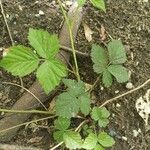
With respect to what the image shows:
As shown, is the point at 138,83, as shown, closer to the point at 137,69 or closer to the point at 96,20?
the point at 137,69

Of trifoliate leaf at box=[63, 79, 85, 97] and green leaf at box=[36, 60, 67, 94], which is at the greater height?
green leaf at box=[36, 60, 67, 94]

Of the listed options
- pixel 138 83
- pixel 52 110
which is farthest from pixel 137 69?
pixel 52 110

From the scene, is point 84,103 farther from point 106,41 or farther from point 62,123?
point 106,41

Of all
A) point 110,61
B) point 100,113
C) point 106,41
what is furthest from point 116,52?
point 100,113

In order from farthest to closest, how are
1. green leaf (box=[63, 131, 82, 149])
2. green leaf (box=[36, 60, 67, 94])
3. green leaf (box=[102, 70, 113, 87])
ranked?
green leaf (box=[102, 70, 113, 87])
green leaf (box=[63, 131, 82, 149])
green leaf (box=[36, 60, 67, 94])

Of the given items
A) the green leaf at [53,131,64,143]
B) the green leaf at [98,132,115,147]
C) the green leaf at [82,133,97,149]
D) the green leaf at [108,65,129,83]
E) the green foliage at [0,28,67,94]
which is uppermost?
the green foliage at [0,28,67,94]

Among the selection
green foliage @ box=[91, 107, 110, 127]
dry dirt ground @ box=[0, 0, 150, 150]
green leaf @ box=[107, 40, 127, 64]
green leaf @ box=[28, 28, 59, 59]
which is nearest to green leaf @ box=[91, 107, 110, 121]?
green foliage @ box=[91, 107, 110, 127]

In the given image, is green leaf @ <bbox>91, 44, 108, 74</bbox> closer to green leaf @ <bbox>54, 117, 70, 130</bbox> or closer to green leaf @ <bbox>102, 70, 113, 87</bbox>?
green leaf @ <bbox>102, 70, 113, 87</bbox>
